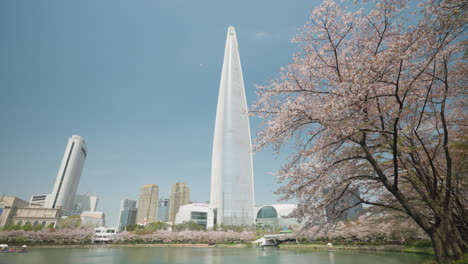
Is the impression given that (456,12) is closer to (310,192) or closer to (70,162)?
(310,192)

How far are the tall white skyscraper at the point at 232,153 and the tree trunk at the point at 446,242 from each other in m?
99.6

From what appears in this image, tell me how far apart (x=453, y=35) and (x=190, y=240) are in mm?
75771

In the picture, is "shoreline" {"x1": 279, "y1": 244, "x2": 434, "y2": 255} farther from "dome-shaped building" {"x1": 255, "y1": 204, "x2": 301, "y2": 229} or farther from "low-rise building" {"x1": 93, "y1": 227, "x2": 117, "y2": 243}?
"low-rise building" {"x1": 93, "y1": 227, "x2": 117, "y2": 243}

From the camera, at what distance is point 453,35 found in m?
6.18

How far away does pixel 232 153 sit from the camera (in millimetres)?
109312

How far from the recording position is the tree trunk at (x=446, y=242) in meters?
6.48

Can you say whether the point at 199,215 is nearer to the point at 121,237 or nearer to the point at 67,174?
the point at 121,237

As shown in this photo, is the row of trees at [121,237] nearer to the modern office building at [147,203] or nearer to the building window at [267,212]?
the building window at [267,212]

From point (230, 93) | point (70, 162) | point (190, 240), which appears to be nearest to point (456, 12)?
point (190, 240)

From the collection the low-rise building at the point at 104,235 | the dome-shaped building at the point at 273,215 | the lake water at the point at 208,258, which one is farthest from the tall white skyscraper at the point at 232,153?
the lake water at the point at 208,258

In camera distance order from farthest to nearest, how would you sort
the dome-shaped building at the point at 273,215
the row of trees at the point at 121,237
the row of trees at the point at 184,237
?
the dome-shaped building at the point at 273,215, the row of trees at the point at 184,237, the row of trees at the point at 121,237

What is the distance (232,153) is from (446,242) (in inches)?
4060

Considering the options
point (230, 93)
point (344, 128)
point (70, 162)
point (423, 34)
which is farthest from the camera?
point (70, 162)

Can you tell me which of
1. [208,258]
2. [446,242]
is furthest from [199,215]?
[446,242]
